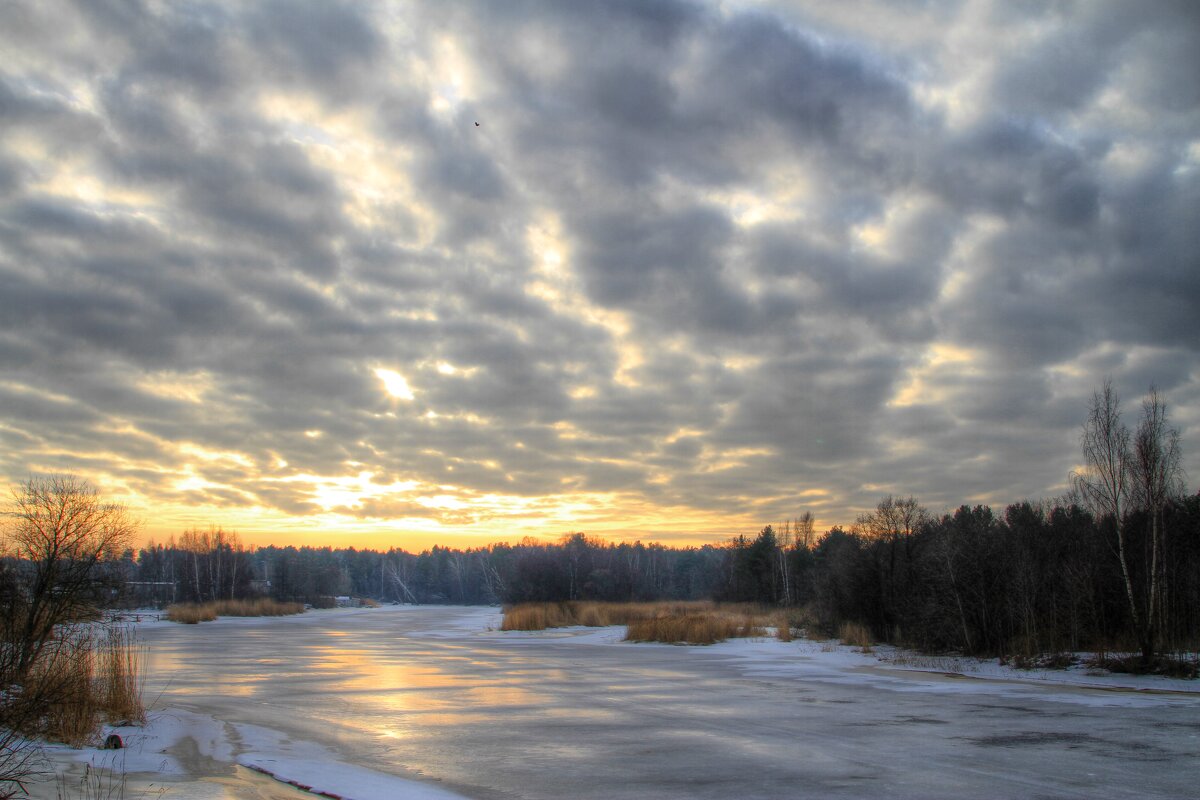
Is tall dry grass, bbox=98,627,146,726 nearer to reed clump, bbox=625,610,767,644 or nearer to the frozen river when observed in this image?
the frozen river

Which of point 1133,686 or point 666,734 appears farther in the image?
point 1133,686

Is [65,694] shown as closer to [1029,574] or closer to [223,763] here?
[223,763]

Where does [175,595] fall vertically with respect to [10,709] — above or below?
below

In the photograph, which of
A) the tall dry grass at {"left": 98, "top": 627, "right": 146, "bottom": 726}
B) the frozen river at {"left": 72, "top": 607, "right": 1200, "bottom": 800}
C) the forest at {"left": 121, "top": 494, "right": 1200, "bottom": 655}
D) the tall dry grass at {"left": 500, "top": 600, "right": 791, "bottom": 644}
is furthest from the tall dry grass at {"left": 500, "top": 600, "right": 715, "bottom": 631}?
the tall dry grass at {"left": 98, "top": 627, "right": 146, "bottom": 726}

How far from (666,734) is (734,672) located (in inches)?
503

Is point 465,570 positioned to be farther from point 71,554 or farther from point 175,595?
point 71,554

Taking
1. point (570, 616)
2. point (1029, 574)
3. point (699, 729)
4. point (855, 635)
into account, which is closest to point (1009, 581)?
point (1029, 574)

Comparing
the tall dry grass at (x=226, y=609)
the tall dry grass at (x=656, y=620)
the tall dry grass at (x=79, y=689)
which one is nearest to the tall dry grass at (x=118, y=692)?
the tall dry grass at (x=79, y=689)

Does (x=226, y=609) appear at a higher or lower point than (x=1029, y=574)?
lower

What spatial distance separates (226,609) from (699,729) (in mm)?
92667

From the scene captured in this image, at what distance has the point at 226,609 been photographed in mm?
92625

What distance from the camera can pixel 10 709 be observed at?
33.2 feet

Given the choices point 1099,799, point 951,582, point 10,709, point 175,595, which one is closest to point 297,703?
point 10,709

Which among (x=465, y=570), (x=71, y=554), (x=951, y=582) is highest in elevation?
(x=71, y=554)
